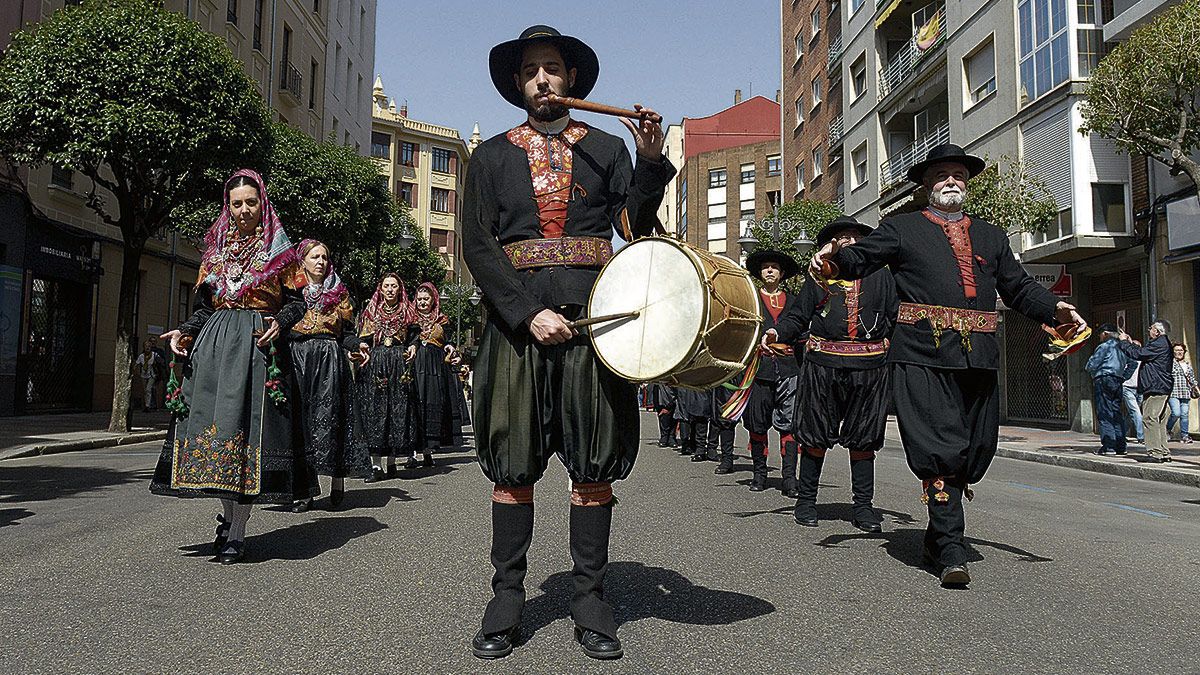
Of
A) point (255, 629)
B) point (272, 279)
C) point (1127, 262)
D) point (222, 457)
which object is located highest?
point (1127, 262)

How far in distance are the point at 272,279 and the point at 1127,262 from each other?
2019cm

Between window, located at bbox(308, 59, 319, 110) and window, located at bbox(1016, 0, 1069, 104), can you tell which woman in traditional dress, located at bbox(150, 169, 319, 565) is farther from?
window, located at bbox(308, 59, 319, 110)

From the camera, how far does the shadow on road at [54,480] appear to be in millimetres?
8078

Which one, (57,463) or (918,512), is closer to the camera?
(918,512)

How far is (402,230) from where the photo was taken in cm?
2381

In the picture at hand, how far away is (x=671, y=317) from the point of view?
3.39 m

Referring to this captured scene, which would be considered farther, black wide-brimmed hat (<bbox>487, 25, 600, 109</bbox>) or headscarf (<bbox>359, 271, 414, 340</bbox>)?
headscarf (<bbox>359, 271, 414, 340</bbox>)

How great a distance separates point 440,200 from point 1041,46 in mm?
55968

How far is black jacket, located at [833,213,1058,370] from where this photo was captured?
16.2 ft

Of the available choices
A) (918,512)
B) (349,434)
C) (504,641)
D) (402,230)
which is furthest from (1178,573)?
(402,230)

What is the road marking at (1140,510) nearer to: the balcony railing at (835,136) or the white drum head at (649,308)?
the white drum head at (649,308)

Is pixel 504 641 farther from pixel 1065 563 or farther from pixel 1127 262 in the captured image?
pixel 1127 262

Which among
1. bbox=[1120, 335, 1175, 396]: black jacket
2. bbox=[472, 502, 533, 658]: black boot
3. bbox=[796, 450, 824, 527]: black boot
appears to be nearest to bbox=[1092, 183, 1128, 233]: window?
bbox=[1120, 335, 1175, 396]: black jacket

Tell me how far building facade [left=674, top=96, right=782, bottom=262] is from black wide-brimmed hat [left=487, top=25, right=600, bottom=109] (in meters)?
59.3
